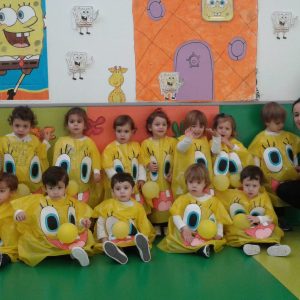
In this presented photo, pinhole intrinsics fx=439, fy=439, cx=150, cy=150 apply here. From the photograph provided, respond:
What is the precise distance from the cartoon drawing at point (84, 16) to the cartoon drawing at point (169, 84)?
2.41ft

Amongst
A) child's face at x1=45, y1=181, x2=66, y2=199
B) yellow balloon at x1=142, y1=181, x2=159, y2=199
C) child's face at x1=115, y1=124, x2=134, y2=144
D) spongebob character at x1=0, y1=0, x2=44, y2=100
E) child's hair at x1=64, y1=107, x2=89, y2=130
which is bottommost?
yellow balloon at x1=142, y1=181, x2=159, y2=199

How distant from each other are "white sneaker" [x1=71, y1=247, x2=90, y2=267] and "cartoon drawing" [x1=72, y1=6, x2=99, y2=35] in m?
1.87

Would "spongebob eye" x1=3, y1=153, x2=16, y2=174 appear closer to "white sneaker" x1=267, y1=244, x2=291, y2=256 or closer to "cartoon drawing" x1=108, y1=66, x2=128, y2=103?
"cartoon drawing" x1=108, y1=66, x2=128, y2=103

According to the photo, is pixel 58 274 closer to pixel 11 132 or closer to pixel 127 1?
pixel 11 132

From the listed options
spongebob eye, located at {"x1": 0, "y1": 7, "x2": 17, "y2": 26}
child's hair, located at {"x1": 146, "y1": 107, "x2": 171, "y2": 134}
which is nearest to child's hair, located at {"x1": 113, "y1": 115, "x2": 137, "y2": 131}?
child's hair, located at {"x1": 146, "y1": 107, "x2": 171, "y2": 134}

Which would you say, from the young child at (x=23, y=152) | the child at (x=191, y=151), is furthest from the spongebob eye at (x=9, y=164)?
the child at (x=191, y=151)

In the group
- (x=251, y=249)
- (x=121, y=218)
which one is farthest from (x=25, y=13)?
(x=251, y=249)

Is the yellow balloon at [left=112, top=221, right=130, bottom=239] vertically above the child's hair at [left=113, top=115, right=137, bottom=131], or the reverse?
the child's hair at [left=113, top=115, right=137, bottom=131]

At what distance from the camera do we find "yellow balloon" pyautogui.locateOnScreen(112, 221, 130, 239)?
112 inches

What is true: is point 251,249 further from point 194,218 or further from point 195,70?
point 195,70

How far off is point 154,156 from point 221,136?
57cm

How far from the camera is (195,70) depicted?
3830 millimetres

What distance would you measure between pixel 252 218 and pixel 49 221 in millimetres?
1390

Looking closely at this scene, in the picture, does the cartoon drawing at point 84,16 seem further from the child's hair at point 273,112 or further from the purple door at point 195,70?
the child's hair at point 273,112
